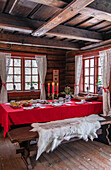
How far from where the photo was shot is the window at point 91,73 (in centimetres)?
571

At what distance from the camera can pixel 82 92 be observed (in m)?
6.33

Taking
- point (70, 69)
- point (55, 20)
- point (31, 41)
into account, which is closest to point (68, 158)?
point (55, 20)

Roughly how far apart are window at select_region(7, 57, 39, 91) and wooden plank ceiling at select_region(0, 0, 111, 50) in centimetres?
147

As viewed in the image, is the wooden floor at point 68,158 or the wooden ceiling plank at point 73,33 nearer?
the wooden floor at point 68,158

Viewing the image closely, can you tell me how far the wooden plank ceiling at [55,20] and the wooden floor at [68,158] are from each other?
268 centimetres

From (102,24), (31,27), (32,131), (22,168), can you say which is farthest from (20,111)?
(102,24)

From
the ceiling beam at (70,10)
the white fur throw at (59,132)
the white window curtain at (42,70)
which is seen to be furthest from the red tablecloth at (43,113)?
the white window curtain at (42,70)

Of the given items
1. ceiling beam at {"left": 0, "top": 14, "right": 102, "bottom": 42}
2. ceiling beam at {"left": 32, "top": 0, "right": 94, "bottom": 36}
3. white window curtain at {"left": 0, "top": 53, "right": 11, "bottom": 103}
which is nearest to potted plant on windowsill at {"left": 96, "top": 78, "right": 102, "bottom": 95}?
ceiling beam at {"left": 0, "top": 14, "right": 102, "bottom": 42}

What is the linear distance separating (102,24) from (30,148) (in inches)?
127

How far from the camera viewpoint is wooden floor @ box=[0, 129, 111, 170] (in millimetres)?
2927

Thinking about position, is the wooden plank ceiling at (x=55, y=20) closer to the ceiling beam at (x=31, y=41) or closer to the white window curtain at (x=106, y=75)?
the ceiling beam at (x=31, y=41)

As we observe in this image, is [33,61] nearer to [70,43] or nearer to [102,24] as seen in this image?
[70,43]

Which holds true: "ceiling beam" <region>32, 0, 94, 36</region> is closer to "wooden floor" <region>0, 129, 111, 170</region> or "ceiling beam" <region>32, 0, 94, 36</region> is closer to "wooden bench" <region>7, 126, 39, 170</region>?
"wooden bench" <region>7, 126, 39, 170</region>

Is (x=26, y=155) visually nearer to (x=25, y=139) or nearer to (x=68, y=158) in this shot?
(x=25, y=139)
